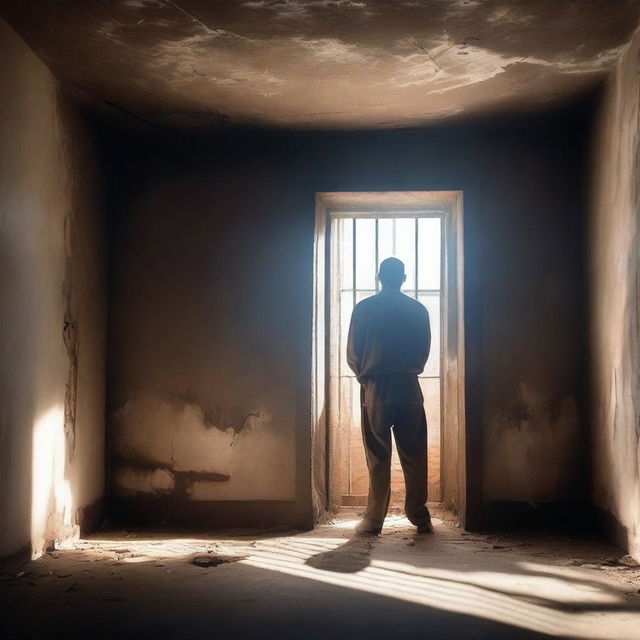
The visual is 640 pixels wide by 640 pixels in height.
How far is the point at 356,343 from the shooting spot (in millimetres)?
4770

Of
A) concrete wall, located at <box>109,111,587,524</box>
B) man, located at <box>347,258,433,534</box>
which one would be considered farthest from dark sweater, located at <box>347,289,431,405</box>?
concrete wall, located at <box>109,111,587,524</box>

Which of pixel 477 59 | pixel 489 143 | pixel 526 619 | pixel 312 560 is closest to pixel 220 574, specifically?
pixel 312 560

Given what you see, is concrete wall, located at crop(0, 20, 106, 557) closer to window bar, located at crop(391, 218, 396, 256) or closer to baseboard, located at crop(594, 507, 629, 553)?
window bar, located at crop(391, 218, 396, 256)

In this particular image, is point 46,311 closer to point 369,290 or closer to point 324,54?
point 324,54

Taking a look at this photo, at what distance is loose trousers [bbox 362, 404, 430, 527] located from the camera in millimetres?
4641

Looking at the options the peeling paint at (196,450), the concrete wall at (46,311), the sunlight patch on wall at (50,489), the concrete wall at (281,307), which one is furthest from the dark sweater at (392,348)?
the sunlight patch on wall at (50,489)

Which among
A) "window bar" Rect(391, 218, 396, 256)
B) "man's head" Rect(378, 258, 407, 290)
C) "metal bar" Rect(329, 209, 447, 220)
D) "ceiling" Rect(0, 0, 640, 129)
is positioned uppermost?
"ceiling" Rect(0, 0, 640, 129)

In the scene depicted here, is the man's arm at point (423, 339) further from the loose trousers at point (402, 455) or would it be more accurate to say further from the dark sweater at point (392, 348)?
the loose trousers at point (402, 455)

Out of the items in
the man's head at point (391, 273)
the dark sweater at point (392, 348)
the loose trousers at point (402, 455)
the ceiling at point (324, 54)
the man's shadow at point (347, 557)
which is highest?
the ceiling at point (324, 54)

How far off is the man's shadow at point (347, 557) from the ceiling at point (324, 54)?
2.64m

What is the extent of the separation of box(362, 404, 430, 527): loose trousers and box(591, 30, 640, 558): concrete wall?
108 cm

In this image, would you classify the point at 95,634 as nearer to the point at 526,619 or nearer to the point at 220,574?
the point at 220,574

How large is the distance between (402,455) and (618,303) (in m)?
1.63

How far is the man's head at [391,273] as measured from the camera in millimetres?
4781
